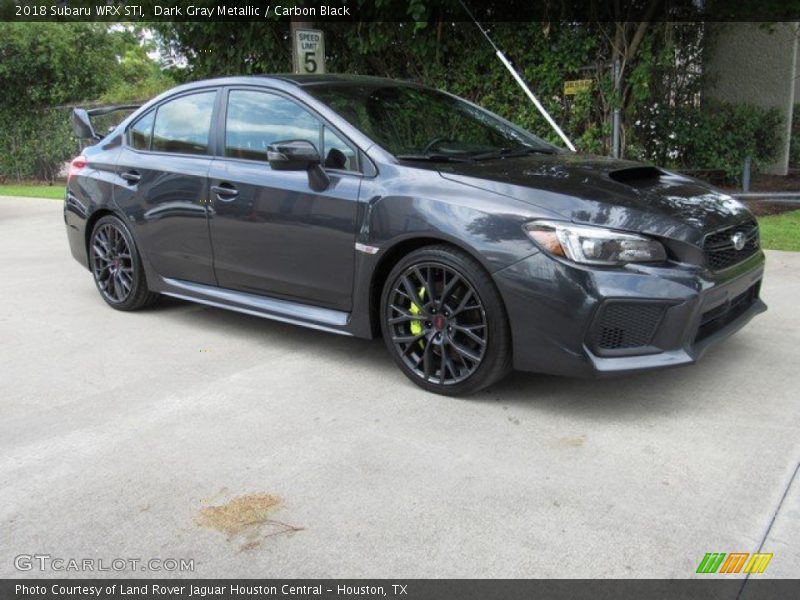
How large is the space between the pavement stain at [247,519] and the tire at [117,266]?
302 centimetres

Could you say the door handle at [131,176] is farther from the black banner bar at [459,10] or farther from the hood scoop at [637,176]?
the black banner bar at [459,10]

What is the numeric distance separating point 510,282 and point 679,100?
815cm

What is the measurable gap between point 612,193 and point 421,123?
1.39 metres

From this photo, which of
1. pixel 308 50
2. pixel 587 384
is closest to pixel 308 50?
pixel 308 50

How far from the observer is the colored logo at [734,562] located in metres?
2.52

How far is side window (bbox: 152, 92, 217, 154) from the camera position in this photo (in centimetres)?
505

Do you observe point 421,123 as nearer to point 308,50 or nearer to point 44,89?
point 308,50

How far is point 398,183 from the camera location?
13.2 feet

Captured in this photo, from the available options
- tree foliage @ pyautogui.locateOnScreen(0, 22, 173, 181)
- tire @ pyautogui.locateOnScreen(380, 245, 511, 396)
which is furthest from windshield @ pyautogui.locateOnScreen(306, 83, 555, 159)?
tree foliage @ pyautogui.locateOnScreen(0, 22, 173, 181)

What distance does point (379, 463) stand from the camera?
332cm

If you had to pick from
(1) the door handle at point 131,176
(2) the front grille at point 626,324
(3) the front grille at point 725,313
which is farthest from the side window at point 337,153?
(3) the front grille at point 725,313

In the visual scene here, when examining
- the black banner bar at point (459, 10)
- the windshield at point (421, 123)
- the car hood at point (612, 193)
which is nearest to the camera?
the car hood at point (612, 193)

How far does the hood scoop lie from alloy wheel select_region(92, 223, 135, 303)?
3.48 meters

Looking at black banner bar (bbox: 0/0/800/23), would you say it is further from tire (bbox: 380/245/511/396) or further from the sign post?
tire (bbox: 380/245/511/396)
